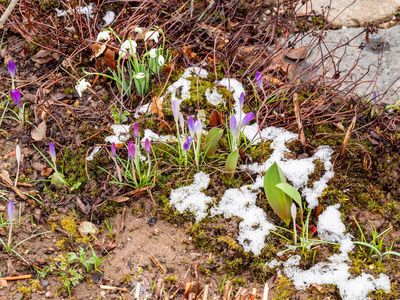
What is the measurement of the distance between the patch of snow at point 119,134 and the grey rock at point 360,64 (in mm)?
1332

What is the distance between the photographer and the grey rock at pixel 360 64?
2.78m

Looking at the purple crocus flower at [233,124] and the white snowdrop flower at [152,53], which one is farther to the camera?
the white snowdrop flower at [152,53]

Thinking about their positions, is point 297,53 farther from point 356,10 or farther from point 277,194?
point 277,194

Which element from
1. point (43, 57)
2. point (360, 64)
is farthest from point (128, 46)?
point (360, 64)

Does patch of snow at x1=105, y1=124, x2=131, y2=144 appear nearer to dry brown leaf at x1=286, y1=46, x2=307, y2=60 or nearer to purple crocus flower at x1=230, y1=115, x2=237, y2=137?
purple crocus flower at x1=230, y1=115, x2=237, y2=137

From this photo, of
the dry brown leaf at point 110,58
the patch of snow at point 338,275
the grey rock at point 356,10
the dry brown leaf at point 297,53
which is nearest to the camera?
the patch of snow at point 338,275

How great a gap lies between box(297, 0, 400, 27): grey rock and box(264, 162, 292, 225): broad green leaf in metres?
1.87

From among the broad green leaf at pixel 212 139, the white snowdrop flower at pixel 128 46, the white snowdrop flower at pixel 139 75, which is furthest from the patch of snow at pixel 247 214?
the white snowdrop flower at pixel 128 46

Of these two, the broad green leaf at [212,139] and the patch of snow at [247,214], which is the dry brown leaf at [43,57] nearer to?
the broad green leaf at [212,139]

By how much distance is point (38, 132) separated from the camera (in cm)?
255

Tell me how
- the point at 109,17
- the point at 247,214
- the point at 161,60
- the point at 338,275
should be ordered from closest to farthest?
the point at 338,275
the point at 247,214
the point at 161,60
the point at 109,17

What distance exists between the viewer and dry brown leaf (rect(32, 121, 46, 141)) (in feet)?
8.25

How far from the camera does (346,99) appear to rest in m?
2.69

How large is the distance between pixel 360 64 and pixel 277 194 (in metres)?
1.56
